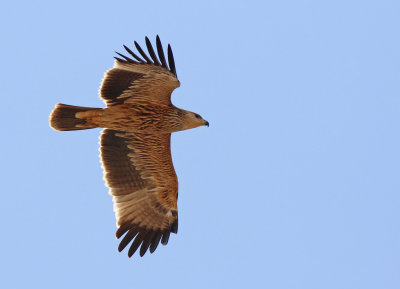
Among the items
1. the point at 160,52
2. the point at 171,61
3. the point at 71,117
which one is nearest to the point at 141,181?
the point at 71,117

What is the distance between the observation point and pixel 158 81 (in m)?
13.7

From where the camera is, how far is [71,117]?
551 inches

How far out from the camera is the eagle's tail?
13.9 meters

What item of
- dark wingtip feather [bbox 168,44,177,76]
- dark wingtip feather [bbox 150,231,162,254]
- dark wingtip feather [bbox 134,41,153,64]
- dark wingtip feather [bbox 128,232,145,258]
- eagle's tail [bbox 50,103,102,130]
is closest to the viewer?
dark wingtip feather [bbox 168,44,177,76]

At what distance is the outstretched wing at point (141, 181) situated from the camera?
572 inches

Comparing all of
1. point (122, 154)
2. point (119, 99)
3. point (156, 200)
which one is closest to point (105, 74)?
point (119, 99)

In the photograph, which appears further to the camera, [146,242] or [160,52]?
[146,242]

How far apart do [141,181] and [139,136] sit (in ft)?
2.88

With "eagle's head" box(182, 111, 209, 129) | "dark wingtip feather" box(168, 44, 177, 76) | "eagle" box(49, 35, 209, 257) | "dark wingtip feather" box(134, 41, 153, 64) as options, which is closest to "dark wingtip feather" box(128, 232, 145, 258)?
"eagle" box(49, 35, 209, 257)

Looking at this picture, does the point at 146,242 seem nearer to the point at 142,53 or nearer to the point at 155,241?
the point at 155,241

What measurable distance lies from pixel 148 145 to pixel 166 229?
164cm

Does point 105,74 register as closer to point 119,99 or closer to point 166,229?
point 119,99

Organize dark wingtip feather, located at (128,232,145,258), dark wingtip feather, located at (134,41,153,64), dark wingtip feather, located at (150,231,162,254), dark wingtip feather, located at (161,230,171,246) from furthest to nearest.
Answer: dark wingtip feather, located at (161,230,171,246) < dark wingtip feather, located at (150,231,162,254) < dark wingtip feather, located at (128,232,145,258) < dark wingtip feather, located at (134,41,153,64)

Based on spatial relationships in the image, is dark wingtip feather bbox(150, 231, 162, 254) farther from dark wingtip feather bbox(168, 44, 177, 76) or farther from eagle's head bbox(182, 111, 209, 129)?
dark wingtip feather bbox(168, 44, 177, 76)
